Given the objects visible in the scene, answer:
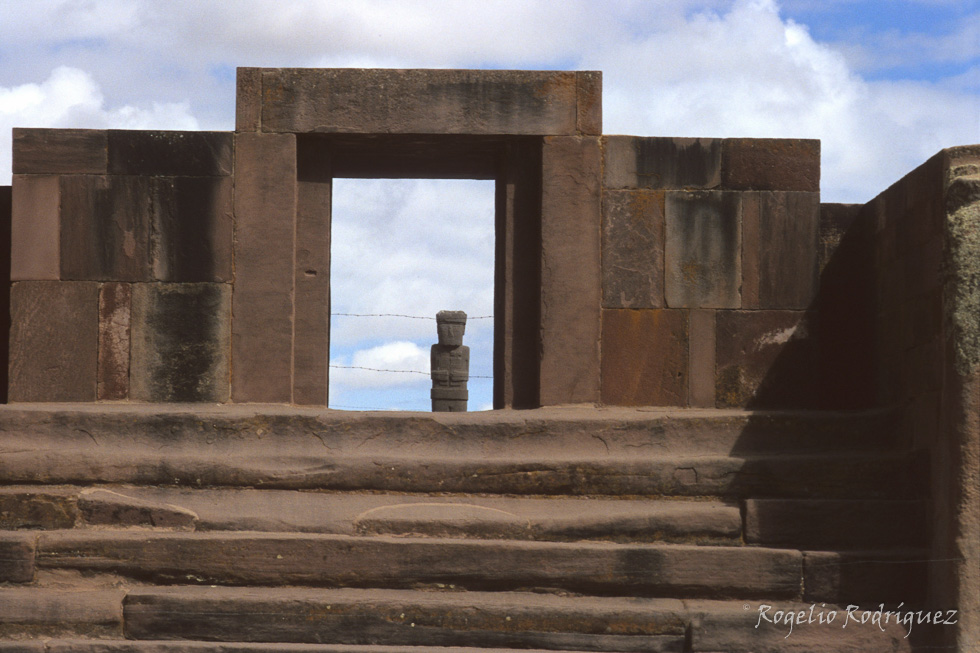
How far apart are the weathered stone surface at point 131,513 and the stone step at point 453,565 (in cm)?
18

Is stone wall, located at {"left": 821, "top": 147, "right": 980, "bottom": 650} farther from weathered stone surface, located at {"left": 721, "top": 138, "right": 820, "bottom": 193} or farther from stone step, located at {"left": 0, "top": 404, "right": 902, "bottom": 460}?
stone step, located at {"left": 0, "top": 404, "right": 902, "bottom": 460}

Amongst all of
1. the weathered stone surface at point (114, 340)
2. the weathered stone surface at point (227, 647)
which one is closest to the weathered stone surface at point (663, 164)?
the weathered stone surface at point (227, 647)

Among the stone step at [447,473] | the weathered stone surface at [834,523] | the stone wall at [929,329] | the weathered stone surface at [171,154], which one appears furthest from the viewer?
the weathered stone surface at [171,154]

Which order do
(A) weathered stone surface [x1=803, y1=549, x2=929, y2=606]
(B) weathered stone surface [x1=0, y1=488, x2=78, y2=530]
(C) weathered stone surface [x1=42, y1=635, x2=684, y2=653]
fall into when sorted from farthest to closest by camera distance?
(B) weathered stone surface [x1=0, y1=488, x2=78, y2=530] → (A) weathered stone surface [x1=803, y1=549, x2=929, y2=606] → (C) weathered stone surface [x1=42, y1=635, x2=684, y2=653]

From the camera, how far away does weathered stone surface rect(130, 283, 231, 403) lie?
6949 millimetres

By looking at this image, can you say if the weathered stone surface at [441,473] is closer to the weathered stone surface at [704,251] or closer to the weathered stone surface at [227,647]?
the weathered stone surface at [227,647]

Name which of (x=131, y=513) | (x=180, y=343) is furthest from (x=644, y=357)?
(x=131, y=513)

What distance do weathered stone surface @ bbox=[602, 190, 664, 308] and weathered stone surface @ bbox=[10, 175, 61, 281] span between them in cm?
363

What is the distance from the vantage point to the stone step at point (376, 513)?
585 centimetres

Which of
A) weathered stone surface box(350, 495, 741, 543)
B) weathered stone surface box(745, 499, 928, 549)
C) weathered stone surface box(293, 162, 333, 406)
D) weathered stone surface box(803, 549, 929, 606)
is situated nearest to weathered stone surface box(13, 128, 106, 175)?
weathered stone surface box(293, 162, 333, 406)

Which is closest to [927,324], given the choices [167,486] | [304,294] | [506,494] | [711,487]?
[711,487]

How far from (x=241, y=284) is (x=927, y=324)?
422 centimetres

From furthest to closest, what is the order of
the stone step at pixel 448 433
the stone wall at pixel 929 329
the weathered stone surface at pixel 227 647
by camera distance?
the stone step at pixel 448 433 < the weathered stone surface at pixel 227 647 < the stone wall at pixel 929 329

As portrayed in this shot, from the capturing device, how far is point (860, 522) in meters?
5.86
